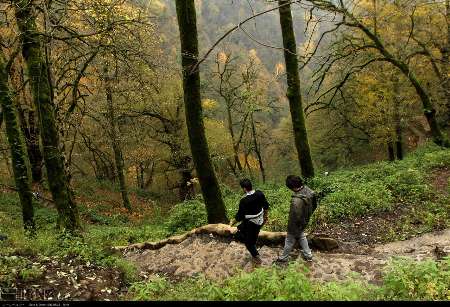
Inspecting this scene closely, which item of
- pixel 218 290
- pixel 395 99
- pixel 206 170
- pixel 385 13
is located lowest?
pixel 218 290

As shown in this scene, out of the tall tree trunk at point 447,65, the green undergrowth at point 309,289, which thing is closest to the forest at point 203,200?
the green undergrowth at point 309,289

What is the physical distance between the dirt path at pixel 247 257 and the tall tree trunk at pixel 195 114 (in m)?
1.00

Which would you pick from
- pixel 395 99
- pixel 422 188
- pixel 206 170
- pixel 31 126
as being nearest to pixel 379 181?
pixel 422 188

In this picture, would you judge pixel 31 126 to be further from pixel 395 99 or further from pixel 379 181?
pixel 395 99

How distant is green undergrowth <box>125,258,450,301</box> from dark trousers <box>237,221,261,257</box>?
2.49 m

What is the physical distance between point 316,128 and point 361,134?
17.5ft

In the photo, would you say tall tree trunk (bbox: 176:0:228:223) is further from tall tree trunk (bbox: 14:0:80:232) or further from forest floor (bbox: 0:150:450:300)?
tall tree trunk (bbox: 14:0:80:232)

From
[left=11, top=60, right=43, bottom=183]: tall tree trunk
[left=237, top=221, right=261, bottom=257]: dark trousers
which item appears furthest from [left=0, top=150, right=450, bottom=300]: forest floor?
[left=11, top=60, right=43, bottom=183]: tall tree trunk

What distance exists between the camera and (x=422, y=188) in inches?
549

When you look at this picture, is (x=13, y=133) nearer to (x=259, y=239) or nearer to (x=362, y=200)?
(x=259, y=239)

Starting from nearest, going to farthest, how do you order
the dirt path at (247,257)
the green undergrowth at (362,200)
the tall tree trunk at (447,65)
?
the dirt path at (247,257) → the green undergrowth at (362,200) → the tall tree trunk at (447,65)

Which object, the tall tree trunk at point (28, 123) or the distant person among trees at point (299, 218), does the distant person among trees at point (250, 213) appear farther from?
the tall tree trunk at point (28, 123)

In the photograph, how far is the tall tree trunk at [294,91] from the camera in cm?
1519


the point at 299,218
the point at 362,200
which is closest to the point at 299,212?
the point at 299,218
